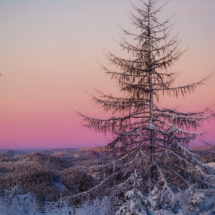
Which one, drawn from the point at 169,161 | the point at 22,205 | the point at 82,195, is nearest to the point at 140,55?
the point at 169,161

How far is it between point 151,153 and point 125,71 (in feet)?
12.1

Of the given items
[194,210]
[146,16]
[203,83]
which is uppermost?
[146,16]

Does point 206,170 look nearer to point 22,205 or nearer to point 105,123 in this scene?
point 105,123

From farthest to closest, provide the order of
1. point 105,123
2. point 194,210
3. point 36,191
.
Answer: point 36,191 < point 105,123 < point 194,210

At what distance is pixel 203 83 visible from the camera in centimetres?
1252

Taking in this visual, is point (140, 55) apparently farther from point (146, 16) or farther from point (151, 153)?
point (151, 153)

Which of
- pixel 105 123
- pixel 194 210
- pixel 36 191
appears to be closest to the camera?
pixel 194 210

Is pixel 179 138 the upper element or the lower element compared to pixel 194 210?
upper

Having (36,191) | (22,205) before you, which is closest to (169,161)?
(22,205)

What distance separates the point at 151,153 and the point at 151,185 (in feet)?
4.38

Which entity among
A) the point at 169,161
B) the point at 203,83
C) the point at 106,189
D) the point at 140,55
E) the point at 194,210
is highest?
the point at 140,55

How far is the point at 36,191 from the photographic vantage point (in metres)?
16.5

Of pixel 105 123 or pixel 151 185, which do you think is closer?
pixel 151 185

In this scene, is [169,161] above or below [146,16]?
below
